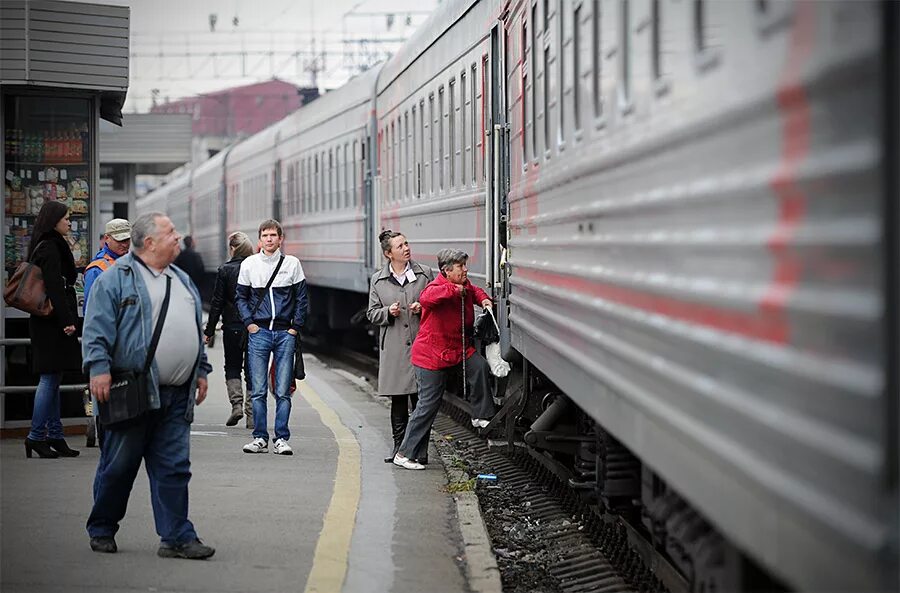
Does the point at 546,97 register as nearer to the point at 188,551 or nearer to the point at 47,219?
the point at 188,551

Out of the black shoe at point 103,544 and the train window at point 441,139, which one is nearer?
the black shoe at point 103,544

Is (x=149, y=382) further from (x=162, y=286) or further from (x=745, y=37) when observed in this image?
(x=745, y=37)

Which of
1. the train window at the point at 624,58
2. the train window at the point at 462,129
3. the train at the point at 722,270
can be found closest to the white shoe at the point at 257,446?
the train at the point at 722,270

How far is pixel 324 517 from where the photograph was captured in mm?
8562

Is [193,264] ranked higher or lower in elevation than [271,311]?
higher

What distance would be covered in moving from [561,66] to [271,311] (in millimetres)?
4380

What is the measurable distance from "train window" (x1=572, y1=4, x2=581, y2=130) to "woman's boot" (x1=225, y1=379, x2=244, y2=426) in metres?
6.89

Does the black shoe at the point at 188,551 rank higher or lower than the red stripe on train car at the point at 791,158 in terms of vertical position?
lower

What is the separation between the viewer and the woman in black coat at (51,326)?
32.5 feet

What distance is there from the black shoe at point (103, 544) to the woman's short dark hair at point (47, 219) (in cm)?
321

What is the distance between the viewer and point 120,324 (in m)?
6.87

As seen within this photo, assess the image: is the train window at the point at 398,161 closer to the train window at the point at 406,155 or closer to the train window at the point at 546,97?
the train window at the point at 406,155

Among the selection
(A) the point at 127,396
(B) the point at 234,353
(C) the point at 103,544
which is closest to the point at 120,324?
(A) the point at 127,396

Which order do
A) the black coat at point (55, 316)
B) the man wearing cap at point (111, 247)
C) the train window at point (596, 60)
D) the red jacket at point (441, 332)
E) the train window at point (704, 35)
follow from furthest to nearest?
the red jacket at point (441, 332), the black coat at point (55, 316), the man wearing cap at point (111, 247), the train window at point (596, 60), the train window at point (704, 35)
